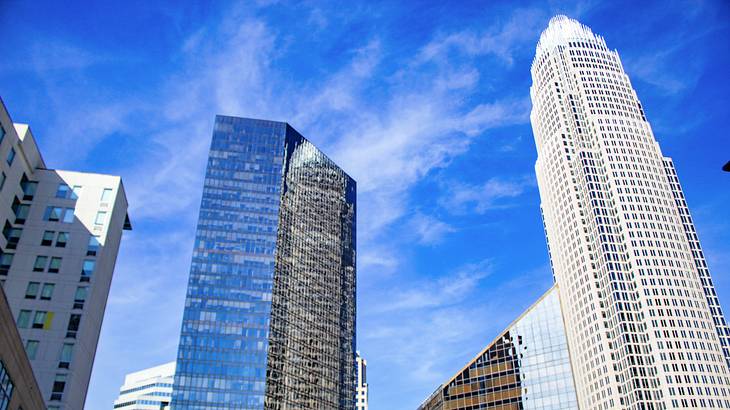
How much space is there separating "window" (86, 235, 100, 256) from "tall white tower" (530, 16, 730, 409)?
120590 mm

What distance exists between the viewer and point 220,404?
141500 mm

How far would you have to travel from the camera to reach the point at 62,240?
85.1m

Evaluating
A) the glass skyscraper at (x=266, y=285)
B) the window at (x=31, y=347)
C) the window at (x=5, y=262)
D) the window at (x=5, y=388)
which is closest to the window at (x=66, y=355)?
the window at (x=31, y=347)

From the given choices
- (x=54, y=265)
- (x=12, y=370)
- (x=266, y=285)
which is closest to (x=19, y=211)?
(x=54, y=265)

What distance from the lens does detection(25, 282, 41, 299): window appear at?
265ft

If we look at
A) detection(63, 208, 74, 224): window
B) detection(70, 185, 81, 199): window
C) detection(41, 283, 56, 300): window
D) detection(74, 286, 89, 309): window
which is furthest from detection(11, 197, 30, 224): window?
detection(74, 286, 89, 309): window

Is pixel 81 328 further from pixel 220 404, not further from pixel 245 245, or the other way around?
pixel 245 245

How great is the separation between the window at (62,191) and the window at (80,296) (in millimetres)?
13505

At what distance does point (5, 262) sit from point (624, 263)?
141787 millimetres

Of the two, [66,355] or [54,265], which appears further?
[54,265]

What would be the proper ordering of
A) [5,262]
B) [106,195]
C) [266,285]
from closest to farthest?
1. [5,262]
2. [106,195]
3. [266,285]

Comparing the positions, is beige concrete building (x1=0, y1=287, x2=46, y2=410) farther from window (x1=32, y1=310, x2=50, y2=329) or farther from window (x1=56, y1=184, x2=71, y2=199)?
window (x1=56, y1=184, x2=71, y2=199)

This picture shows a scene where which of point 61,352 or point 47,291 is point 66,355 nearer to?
point 61,352

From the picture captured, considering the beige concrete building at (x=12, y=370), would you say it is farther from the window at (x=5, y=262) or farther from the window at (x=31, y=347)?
the window at (x=5, y=262)
